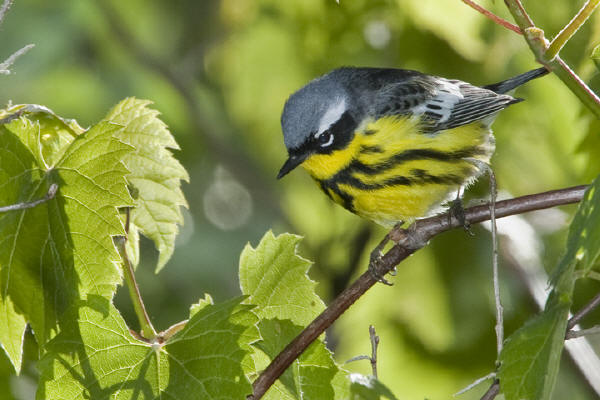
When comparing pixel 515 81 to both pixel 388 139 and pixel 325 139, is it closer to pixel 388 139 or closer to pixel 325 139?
pixel 388 139

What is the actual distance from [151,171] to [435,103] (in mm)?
1085

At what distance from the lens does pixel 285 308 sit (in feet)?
6.04

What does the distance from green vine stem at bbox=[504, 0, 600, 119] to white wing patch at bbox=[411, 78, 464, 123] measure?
3.30 feet

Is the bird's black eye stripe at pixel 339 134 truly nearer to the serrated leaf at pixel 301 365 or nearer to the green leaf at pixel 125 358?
the serrated leaf at pixel 301 365

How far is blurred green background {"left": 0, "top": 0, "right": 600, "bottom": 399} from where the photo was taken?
3.23 meters

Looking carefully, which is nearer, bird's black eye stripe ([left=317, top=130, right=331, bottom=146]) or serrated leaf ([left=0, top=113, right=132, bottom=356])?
serrated leaf ([left=0, top=113, right=132, bottom=356])

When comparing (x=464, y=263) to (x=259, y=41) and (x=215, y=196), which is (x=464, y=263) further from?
(x=215, y=196)

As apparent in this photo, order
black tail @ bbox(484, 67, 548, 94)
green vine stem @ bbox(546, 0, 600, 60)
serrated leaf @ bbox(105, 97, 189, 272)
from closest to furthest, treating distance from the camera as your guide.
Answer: green vine stem @ bbox(546, 0, 600, 60)
serrated leaf @ bbox(105, 97, 189, 272)
black tail @ bbox(484, 67, 548, 94)

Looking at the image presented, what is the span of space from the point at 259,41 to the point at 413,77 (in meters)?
1.02

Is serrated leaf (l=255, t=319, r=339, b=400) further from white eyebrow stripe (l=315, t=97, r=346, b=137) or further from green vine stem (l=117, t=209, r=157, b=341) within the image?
white eyebrow stripe (l=315, t=97, r=346, b=137)

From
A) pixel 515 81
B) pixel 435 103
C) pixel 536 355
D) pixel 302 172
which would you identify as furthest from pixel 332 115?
pixel 302 172

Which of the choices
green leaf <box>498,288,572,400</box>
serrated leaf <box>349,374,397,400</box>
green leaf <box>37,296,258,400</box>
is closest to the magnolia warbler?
serrated leaf <box>349,374,397,400</box>

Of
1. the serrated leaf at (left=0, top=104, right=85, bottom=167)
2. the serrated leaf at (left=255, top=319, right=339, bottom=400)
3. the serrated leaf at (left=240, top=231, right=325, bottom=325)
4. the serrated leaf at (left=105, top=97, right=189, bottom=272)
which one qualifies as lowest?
the serrated leaf at (left=255, top=319, right=339, bottom=400)

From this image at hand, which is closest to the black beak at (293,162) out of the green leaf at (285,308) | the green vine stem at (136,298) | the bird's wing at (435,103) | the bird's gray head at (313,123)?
the bird's gray head at (313,123)
